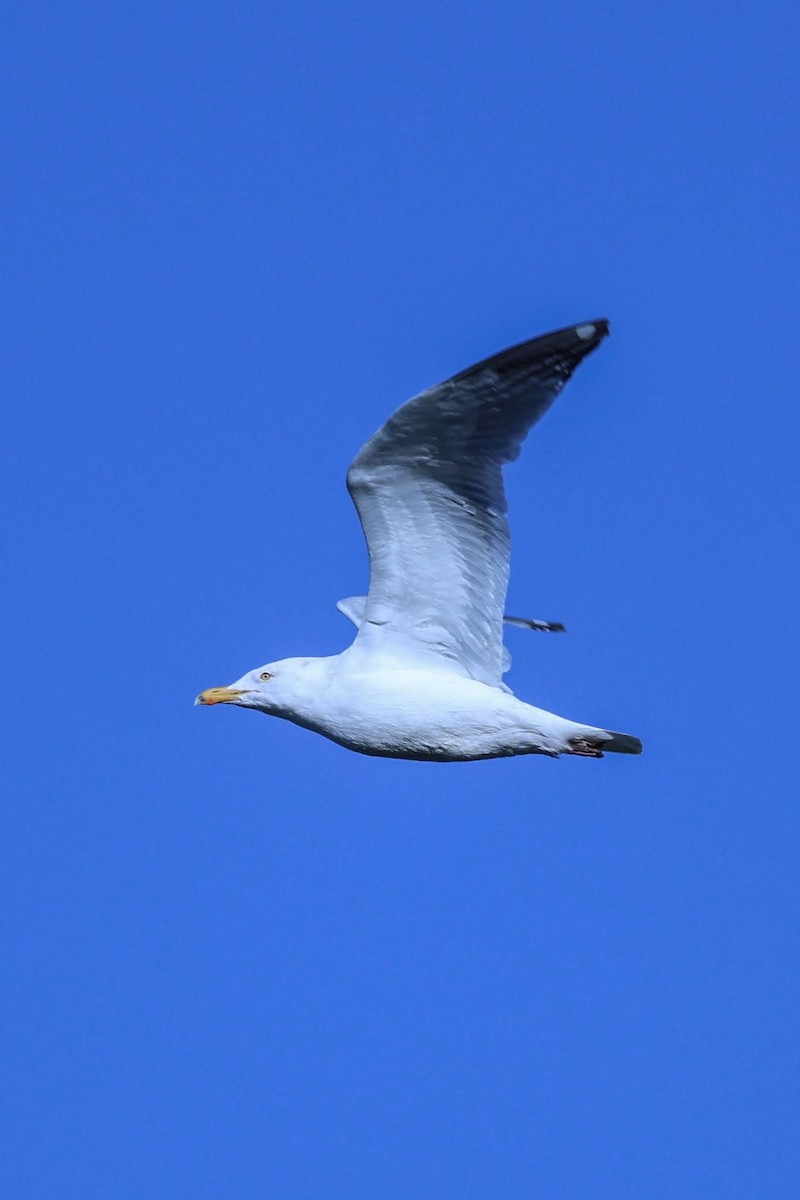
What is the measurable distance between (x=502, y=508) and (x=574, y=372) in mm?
1418

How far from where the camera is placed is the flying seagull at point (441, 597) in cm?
1452

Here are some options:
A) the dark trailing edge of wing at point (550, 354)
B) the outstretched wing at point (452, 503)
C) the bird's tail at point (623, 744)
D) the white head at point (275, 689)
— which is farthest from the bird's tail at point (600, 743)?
the dark trailing edge of wing at point (550, 354)

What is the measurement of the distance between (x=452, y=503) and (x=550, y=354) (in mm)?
1540

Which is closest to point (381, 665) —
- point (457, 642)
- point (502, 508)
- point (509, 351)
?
point (457, 642)

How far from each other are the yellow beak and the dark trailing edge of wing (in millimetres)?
3841

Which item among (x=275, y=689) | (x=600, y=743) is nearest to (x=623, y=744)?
(x=600, y=743)

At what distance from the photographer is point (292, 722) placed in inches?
650

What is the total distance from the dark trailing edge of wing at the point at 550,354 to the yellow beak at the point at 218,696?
3841 mm

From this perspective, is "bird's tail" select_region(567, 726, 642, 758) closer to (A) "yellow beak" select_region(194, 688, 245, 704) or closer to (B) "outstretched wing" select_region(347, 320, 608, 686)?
(B) "outstretched wing" select_region(347, 320, 608, 686)

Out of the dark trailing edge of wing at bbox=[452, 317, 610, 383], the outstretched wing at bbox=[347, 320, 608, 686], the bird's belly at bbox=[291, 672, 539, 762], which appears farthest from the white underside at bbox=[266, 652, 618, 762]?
the dark trailing edge of wing at bbox=[452, 317, 610, 383]

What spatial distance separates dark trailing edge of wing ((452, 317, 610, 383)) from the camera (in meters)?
14.1

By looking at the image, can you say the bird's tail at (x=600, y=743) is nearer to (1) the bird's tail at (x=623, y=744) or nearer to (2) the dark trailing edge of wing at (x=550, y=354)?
(1) the bird's tail at (x=623, y=744)

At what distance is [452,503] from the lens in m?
15.2

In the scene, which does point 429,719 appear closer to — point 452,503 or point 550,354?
point 452,503
